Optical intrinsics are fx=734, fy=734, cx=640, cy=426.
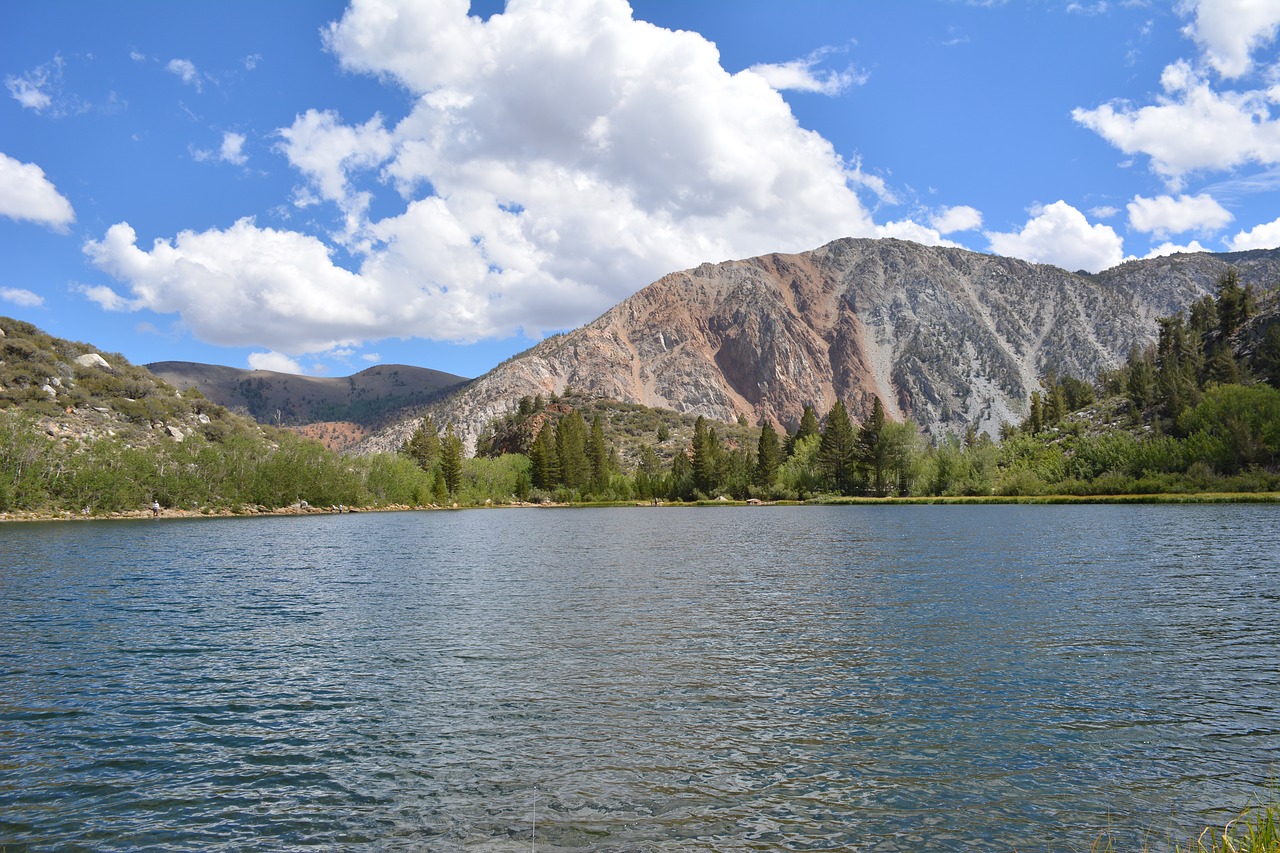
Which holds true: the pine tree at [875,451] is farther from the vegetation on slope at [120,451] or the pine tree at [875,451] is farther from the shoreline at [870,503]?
the vegetation on slope at [120,451]

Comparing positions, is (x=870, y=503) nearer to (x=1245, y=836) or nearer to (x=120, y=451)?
(x=120, y=451)

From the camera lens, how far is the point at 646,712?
1978 cm

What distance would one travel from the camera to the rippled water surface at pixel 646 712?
13641 millimetres

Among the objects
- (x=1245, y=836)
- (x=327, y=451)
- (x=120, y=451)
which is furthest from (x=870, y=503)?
(x=1245, y=836)

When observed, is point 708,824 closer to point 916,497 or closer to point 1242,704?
point 1242,704

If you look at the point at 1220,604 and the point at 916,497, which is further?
the point at 916,497

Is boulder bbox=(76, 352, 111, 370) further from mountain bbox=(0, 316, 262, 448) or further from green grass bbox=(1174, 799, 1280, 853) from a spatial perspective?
green grass bbox=(1174, 799, 1280, 853)

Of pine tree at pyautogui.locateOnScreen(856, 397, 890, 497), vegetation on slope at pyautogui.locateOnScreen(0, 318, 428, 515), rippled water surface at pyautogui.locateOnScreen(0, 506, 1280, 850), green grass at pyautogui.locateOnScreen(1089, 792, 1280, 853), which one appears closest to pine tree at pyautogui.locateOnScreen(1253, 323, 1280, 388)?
pine tree at pyautogui.locateOnScreen(856, 397, 890, 497)

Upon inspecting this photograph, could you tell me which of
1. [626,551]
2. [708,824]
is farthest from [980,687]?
[626,551]

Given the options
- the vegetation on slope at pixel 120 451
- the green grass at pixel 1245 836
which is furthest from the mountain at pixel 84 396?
the green grass at pixel 1245 836

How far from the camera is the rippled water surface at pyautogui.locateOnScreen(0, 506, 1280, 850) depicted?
13.6 m

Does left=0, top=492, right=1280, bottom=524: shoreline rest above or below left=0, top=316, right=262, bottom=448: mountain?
below

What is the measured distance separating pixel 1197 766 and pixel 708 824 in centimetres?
1083

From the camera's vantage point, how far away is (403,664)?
1008 inches
